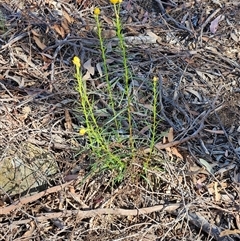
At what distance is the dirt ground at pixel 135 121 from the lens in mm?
2176

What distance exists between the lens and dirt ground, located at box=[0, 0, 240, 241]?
2.18 m

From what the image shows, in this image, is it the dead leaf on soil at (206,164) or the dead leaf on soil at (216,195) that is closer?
the dead leaf on soil at (216,195)

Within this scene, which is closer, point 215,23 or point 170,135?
point 170,135

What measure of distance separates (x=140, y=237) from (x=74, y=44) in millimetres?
1325

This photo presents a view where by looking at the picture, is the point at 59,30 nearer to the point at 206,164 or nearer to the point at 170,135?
the point at 170,135

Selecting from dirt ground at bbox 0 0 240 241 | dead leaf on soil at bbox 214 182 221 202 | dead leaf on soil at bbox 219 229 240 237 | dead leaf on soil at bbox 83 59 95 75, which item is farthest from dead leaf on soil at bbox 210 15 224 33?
dead leaf on soil at bbox 219 229 240 237

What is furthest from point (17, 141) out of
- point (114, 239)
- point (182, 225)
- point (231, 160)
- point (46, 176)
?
point (231, 160)

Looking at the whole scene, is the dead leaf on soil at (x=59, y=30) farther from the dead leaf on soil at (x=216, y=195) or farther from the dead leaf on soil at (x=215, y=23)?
the dead leaf on soil at (x=216, y=195)

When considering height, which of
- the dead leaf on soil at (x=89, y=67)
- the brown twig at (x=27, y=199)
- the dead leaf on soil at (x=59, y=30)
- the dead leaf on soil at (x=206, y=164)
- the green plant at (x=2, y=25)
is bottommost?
the dead leaf on soil at (x=206, y=164)

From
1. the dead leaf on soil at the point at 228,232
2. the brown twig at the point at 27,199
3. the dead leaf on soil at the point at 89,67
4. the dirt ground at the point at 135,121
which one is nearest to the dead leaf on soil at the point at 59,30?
the dirt ground at the point at 135,121

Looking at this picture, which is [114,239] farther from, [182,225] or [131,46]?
[131,46]

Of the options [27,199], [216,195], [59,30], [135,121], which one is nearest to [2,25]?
[59,30]

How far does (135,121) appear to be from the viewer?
8.36 ft

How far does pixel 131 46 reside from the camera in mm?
3006
